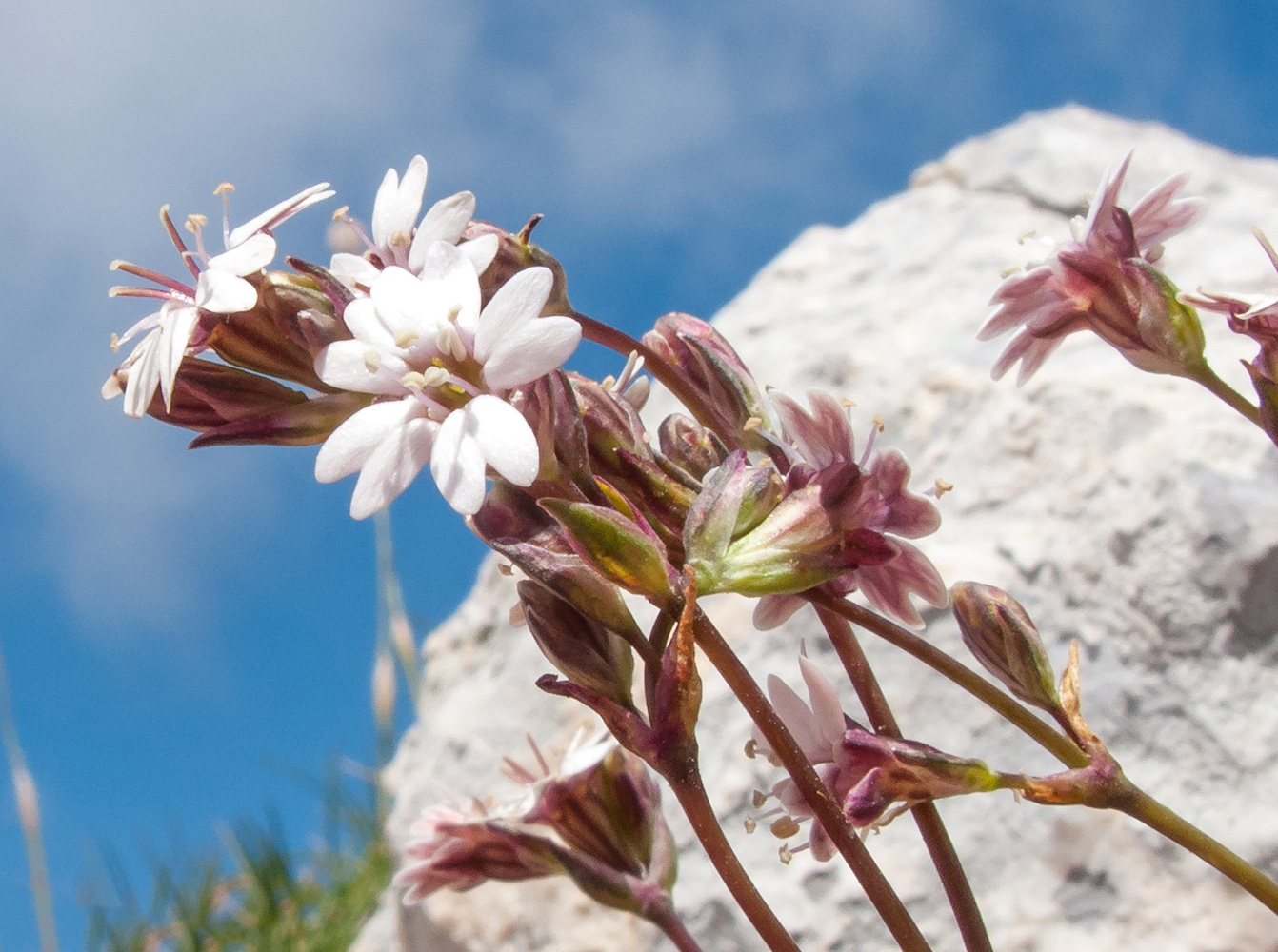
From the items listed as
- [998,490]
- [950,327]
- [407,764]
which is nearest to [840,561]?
[998,490]

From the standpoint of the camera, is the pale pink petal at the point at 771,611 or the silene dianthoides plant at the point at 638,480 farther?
the pale pink petal at the point at 771,611

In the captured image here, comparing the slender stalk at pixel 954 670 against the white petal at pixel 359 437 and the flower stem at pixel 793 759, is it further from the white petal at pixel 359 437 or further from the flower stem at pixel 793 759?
the white petal at pixel 359 437

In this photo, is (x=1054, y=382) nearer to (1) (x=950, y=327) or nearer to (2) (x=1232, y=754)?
(1) (x=950, y=327)

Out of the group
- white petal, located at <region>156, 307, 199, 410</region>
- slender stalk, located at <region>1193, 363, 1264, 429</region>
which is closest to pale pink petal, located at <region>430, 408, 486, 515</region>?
white petal, located at <region>156, 307, 199, 410</region>

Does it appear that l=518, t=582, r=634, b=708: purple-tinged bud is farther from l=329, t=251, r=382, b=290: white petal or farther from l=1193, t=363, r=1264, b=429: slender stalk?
l=1193, t=363, r=1264, b=429: slender stalk

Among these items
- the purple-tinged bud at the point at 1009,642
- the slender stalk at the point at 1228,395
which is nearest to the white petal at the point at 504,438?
the purple-tinged bud at the point at 1009,642

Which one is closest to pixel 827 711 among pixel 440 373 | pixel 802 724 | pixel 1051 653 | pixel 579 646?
pixel 802 724

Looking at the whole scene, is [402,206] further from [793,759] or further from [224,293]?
[793,759]
